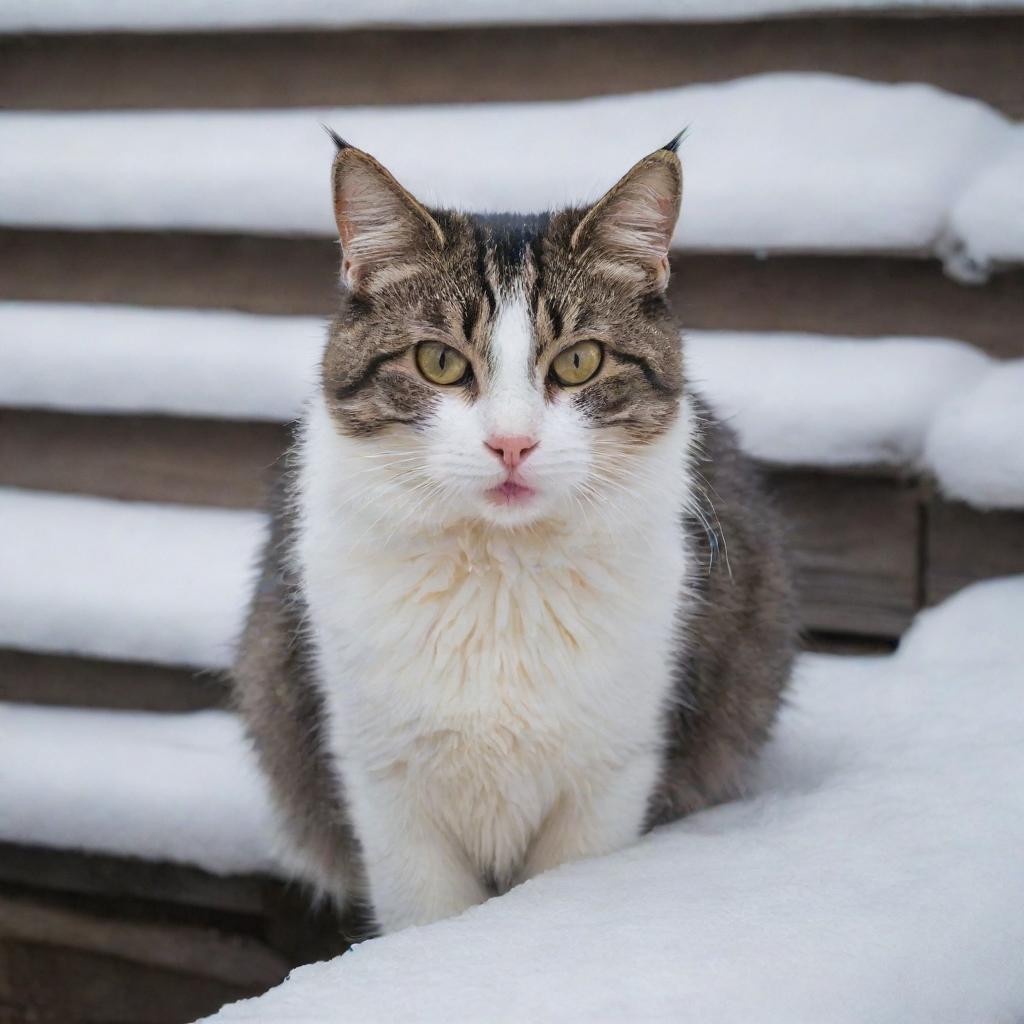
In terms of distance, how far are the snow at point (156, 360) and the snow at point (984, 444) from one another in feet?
4.08

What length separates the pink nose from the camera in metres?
1.30

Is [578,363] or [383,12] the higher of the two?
[383,12]

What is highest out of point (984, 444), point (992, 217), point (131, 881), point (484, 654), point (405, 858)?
point (992, 217)

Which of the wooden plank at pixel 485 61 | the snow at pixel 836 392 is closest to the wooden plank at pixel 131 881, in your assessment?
the snow at pixel 836 392

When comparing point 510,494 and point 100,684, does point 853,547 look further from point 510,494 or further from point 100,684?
point 100,684

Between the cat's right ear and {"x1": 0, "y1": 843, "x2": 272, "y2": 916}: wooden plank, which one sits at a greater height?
the cat's right ear

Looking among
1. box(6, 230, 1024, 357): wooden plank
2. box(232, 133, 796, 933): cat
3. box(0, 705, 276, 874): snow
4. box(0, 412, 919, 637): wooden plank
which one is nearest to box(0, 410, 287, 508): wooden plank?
box(0, 412, 919, 637): wooden plank

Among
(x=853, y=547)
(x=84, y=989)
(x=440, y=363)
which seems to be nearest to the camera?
(x=440, y=363)

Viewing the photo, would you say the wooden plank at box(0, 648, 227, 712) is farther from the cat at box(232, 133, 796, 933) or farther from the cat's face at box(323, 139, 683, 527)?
the cat's face at box(323, 139, 683, 527)

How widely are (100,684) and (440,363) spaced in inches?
62.3

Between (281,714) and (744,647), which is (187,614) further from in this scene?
(744,647)

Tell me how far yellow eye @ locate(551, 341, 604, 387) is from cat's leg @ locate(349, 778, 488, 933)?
0.57m

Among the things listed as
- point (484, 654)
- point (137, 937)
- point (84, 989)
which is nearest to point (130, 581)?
point (137, 937)

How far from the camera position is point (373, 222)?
148cm
